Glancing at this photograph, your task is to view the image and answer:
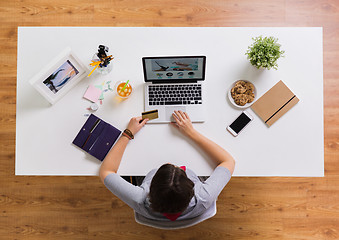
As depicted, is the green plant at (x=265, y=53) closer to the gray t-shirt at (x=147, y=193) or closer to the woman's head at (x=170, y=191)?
the gray t-shirt at (x=147, y=193)

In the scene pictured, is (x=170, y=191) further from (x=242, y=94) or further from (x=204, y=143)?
(x=242, y=94)

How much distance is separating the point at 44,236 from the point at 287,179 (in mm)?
1882

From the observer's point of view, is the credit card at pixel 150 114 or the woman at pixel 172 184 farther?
the credit card at pixel 150 114

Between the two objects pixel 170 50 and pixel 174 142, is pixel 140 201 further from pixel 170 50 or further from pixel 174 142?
pixel 170 50

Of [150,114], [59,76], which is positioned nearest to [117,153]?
[150,114]

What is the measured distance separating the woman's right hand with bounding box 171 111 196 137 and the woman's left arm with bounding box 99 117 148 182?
160 mm

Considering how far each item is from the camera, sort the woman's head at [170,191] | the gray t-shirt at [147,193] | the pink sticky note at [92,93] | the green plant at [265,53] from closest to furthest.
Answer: the woman's head at [170,191] < the gray t-shirt at [147,193] < the green plant at [265,53] < the pink sticky note at [92,93]

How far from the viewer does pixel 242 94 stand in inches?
53.4

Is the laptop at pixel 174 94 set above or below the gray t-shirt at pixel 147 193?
above

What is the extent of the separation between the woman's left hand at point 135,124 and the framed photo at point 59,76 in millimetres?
361

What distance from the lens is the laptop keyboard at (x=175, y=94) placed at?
4.48 ft

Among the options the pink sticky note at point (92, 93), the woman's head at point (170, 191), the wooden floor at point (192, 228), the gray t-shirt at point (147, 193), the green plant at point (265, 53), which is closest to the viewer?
the woman's head at point (170, 191)

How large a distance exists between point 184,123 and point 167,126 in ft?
0.31

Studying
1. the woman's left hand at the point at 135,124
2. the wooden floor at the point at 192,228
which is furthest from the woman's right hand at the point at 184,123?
the wooden floor at the point at 192,228
